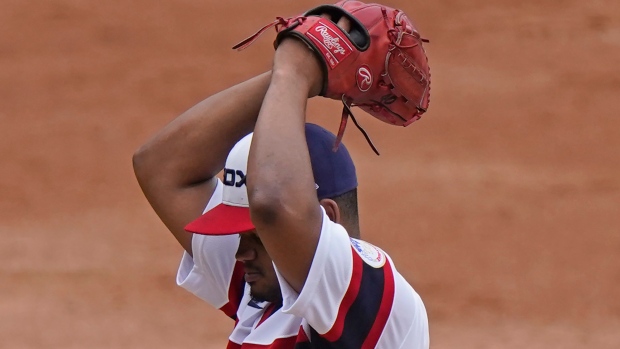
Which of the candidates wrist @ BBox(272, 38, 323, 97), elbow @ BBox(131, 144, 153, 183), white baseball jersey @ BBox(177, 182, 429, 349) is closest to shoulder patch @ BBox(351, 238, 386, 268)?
white baseball jersey @ BBox(177, 182, 429, 349)

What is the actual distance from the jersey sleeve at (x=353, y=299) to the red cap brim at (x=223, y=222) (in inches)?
11.5

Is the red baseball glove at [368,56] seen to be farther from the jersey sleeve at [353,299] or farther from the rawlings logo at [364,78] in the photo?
the jersey sleeve at [353,299]

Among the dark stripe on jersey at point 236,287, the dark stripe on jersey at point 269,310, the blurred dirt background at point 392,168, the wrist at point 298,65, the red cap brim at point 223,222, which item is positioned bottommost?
the blurred dirt background at point 392,168

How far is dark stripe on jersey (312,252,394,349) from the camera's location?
9.08 ft

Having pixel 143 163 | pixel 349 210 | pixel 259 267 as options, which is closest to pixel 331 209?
pixel 349 210

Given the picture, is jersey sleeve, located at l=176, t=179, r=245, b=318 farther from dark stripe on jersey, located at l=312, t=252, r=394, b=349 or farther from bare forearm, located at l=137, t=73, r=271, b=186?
dark stripe on jersey, located at l=312, t=252, r=394, b=349

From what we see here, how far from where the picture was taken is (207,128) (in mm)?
3393

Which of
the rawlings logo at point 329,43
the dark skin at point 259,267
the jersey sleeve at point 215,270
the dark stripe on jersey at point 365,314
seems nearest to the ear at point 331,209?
the dark skin at point 259,267

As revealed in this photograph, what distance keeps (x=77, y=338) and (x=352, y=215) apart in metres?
6.95

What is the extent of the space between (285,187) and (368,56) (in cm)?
57

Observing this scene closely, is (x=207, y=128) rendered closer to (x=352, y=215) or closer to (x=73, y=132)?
(x=352, y=215)

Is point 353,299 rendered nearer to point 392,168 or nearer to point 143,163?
point 143,163

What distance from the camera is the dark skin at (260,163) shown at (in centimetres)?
263

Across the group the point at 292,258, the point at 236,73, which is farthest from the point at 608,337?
the point at 292,258
